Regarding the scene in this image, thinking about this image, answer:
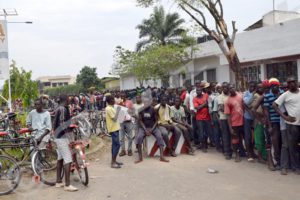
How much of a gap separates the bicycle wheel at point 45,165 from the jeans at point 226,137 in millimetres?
3789

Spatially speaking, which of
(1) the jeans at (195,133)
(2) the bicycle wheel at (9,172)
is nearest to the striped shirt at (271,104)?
(1) the jeans at (195,133)

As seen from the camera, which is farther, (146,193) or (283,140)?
(283,140)

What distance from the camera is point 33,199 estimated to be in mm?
6164

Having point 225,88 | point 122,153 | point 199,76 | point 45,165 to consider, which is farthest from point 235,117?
point 199,76

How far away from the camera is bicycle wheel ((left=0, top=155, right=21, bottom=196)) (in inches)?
262

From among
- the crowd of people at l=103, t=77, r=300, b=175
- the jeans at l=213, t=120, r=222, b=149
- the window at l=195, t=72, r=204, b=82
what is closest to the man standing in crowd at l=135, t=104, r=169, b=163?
the crowd of people at l=103, t=77, r=300, b=175

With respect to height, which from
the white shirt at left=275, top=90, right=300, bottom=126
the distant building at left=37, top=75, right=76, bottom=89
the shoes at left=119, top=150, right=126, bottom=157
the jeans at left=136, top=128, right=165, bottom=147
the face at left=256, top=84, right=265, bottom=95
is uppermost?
the distant building at left=37, top=75, right=76, bottom=89

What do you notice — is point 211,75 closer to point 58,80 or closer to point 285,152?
point 285,152

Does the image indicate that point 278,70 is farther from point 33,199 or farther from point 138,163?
point 33,199

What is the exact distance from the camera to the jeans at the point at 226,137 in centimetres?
864

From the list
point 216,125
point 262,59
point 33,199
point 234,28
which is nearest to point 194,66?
point 262,59

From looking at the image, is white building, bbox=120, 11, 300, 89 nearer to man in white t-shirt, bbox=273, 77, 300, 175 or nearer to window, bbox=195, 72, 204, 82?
window, bbox=195, 72, 204, 82

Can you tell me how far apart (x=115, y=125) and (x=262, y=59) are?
1119 centimetres

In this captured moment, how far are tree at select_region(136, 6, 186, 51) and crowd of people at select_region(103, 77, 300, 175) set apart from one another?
22.5 m
